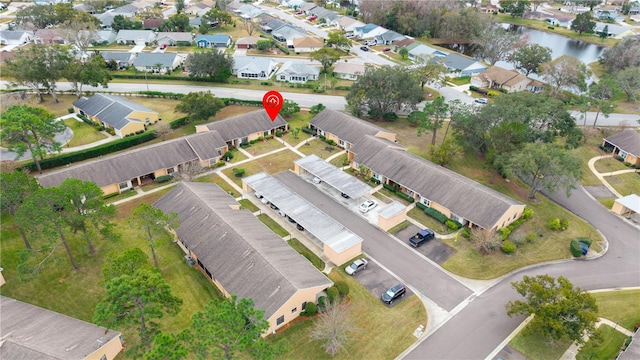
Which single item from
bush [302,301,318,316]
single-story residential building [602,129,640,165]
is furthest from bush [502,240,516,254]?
single-story residential building [602,129,640,165]

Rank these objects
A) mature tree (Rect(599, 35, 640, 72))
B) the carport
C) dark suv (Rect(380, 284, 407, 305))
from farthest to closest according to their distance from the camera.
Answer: mature tree (Rect(599, 35, 640, 72)) → the carport → dark suv (Rect(380, 284, 407, 305))

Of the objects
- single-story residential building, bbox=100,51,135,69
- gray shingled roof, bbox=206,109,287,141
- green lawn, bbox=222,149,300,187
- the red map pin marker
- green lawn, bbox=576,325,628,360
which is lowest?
green lawn, bbox=576,325,628,360

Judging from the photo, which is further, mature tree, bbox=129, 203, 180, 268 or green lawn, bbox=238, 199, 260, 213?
green lawn, bbox=238, 199, 260, 213

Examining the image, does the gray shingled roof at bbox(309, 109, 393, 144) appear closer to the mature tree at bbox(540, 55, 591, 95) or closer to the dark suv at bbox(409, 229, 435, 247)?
the dark suv at bbox(409, 229, 435, 247)

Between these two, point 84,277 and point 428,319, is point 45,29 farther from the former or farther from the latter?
point 428,319

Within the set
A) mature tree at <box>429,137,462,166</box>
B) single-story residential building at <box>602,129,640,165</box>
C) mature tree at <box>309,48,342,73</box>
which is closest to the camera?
→ mature tree at <box>429,137,462,166</box>

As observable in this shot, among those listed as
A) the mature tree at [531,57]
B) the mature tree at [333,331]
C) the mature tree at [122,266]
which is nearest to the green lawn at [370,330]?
the mature tree at [333,331]

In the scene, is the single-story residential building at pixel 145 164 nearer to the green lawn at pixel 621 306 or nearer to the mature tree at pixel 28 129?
the mature tree at pixel 28 129
